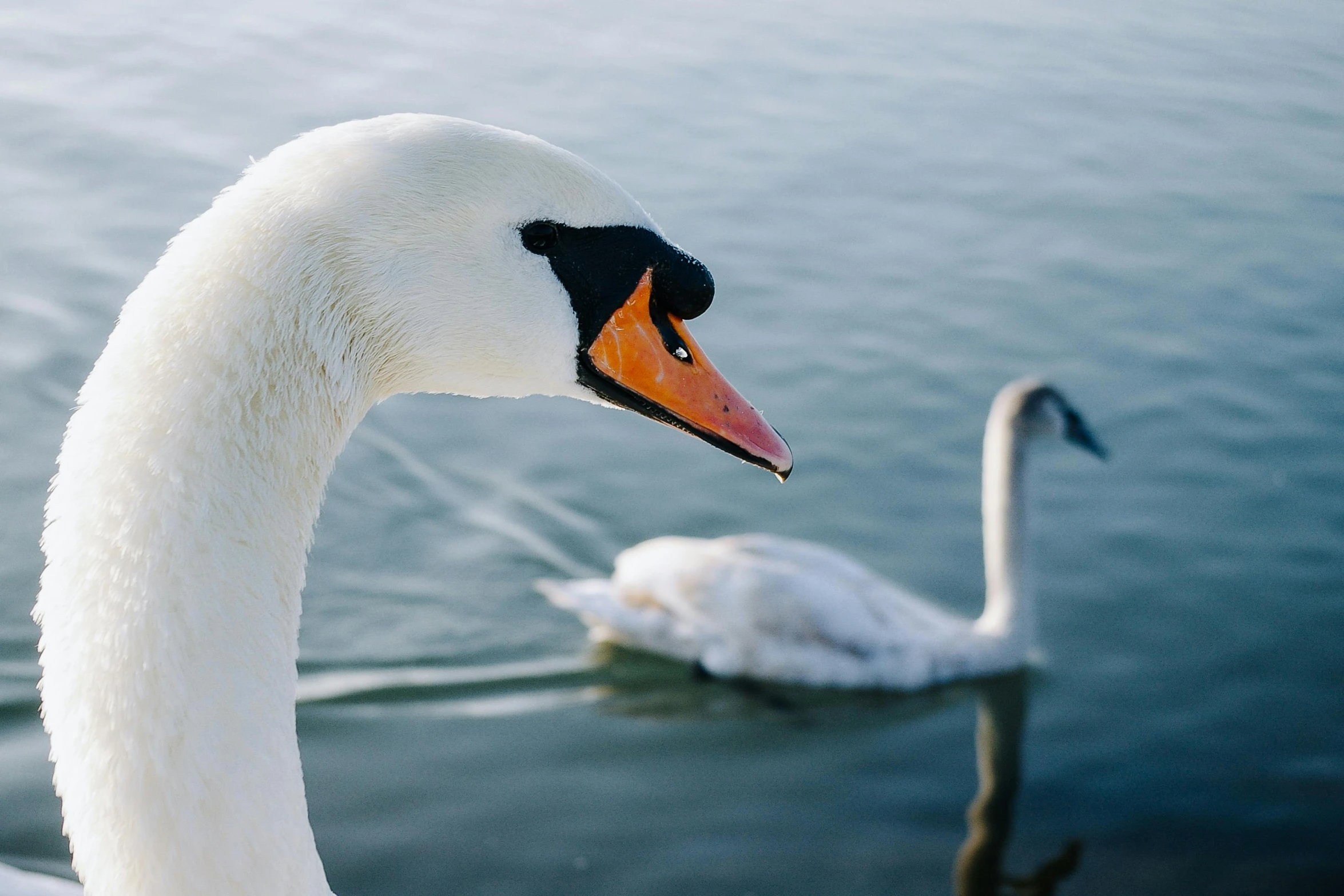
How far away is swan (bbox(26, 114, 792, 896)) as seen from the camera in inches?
73.7

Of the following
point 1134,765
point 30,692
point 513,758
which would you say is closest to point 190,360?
point 513,758

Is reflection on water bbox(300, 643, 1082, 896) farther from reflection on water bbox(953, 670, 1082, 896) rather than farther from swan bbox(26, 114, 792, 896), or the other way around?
swan bbox(26, 114, 792, 896)

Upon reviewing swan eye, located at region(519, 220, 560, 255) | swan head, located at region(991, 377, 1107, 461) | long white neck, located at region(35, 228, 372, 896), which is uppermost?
swan eye, located at region(519, 220, 560, 255)

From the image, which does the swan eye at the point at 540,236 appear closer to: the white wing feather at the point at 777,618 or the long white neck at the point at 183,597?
the long white neck at the point at 183,597

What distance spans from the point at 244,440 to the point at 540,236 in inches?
23.6

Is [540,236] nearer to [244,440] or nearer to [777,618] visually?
[244,440]

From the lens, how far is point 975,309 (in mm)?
10477

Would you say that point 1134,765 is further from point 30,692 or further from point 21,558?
point 21,558

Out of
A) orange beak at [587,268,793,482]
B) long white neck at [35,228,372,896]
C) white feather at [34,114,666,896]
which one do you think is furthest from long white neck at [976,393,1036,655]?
long white neck at [35,228,372,896]

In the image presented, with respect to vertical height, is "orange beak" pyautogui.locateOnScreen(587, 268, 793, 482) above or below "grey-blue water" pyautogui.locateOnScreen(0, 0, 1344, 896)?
above

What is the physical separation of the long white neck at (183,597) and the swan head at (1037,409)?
6.32 metres

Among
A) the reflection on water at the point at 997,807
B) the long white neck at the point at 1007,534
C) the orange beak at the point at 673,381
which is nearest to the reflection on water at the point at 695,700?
the reflection on water at the point at 997,807

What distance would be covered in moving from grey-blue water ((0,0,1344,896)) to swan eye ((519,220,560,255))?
3.92 meters

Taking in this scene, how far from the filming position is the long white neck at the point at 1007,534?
24.3 ft
